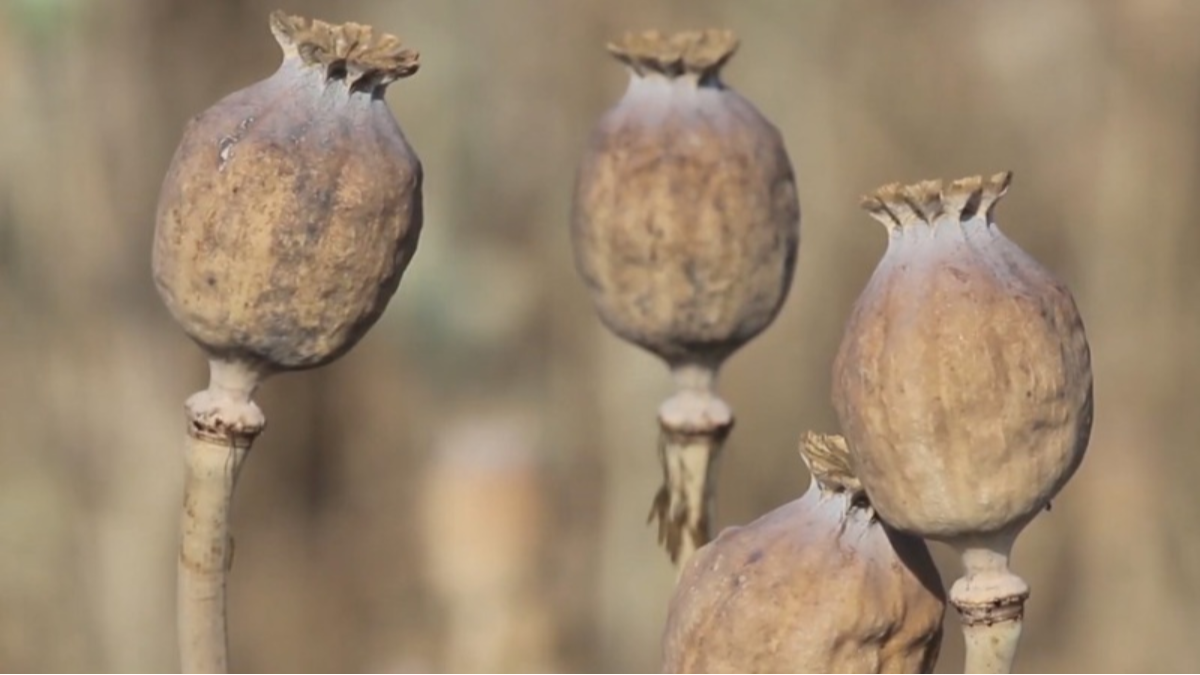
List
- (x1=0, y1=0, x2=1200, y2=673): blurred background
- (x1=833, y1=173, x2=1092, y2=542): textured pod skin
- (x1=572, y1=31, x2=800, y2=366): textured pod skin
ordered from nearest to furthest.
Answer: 1. (x1=833, y1=173, x2=1092, y2=542): textured pod skin
2. (x1=572, y1=31, x2=800, y2=366): textured pod skin
3. (x1=0, y1=0, x2=1200, y2=673): blurred background

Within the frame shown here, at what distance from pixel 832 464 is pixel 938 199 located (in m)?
0.09

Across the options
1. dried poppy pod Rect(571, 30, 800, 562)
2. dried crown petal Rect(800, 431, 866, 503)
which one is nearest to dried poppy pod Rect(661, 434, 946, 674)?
dried crown petal Rect(800, 431, 866, 503)

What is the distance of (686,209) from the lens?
0.92 m

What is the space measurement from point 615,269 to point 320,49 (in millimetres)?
168

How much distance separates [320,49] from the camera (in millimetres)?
810

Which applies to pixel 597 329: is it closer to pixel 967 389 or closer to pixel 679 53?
pixel 679 53

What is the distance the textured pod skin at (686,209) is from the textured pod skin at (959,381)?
17 centimetres

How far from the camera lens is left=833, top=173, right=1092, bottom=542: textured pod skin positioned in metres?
0.72

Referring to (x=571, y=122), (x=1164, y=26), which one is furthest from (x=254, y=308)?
(x=1164, y=26)

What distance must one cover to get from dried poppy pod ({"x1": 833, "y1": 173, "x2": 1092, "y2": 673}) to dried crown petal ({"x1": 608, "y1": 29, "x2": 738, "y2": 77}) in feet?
0.61

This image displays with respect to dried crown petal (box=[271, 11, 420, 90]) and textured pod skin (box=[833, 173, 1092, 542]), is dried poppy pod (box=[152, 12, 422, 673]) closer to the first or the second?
dried crown petal (box=[271, 11, 420, 90])

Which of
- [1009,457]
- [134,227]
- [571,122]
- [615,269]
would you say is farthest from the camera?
[571,122]

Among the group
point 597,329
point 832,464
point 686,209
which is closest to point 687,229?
point 686,209

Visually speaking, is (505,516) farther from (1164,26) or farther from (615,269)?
(615,269)
